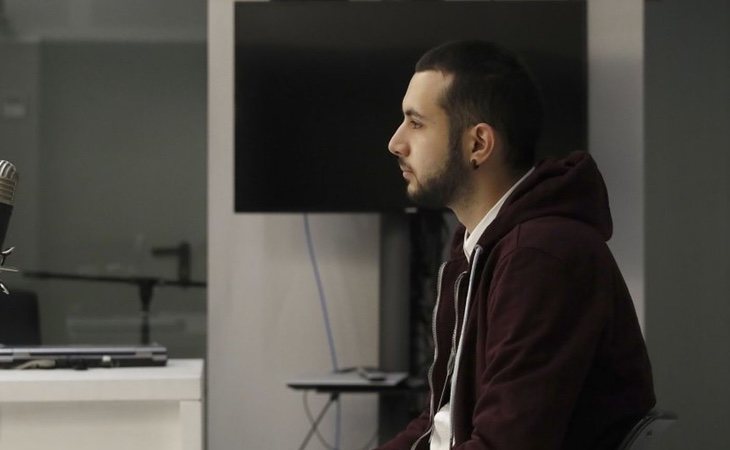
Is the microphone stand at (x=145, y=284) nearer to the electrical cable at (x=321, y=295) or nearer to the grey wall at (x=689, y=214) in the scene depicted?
the electrical cable at (x=321, y=295)

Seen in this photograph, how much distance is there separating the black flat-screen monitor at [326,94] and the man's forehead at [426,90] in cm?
142

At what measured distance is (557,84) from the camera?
3.41m

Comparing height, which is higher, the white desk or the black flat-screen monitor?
the black flat-screen monitor

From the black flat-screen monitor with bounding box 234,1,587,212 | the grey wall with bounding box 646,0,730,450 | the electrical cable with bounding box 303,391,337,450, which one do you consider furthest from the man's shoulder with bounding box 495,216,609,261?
the grey wall with bounding box 646,0,730,450

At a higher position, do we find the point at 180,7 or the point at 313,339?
the point at 180,7

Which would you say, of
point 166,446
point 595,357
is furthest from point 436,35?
→ point 595,357

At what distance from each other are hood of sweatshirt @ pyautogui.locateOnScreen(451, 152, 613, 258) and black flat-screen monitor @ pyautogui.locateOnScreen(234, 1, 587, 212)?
5.29ft

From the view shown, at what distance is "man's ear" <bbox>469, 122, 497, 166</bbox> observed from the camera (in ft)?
6.20

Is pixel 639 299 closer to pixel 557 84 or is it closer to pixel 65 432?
pixel 557 84

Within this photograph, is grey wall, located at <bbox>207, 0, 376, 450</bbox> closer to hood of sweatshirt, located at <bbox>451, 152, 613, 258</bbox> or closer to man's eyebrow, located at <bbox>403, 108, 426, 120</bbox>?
man's eyebrow, located at <bbox>403, 108, 426, 120</bbox>

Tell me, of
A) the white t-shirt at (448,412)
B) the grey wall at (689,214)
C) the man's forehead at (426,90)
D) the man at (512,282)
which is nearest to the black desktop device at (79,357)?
the man at (512,282)

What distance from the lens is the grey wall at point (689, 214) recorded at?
383cm

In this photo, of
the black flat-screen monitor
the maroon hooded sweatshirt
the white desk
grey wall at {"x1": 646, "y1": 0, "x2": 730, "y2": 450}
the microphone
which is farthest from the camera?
grey wall at {"x1": 646, "y1": 0, "x2": 730, "y2": 450}

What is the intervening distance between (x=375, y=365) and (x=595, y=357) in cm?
209
